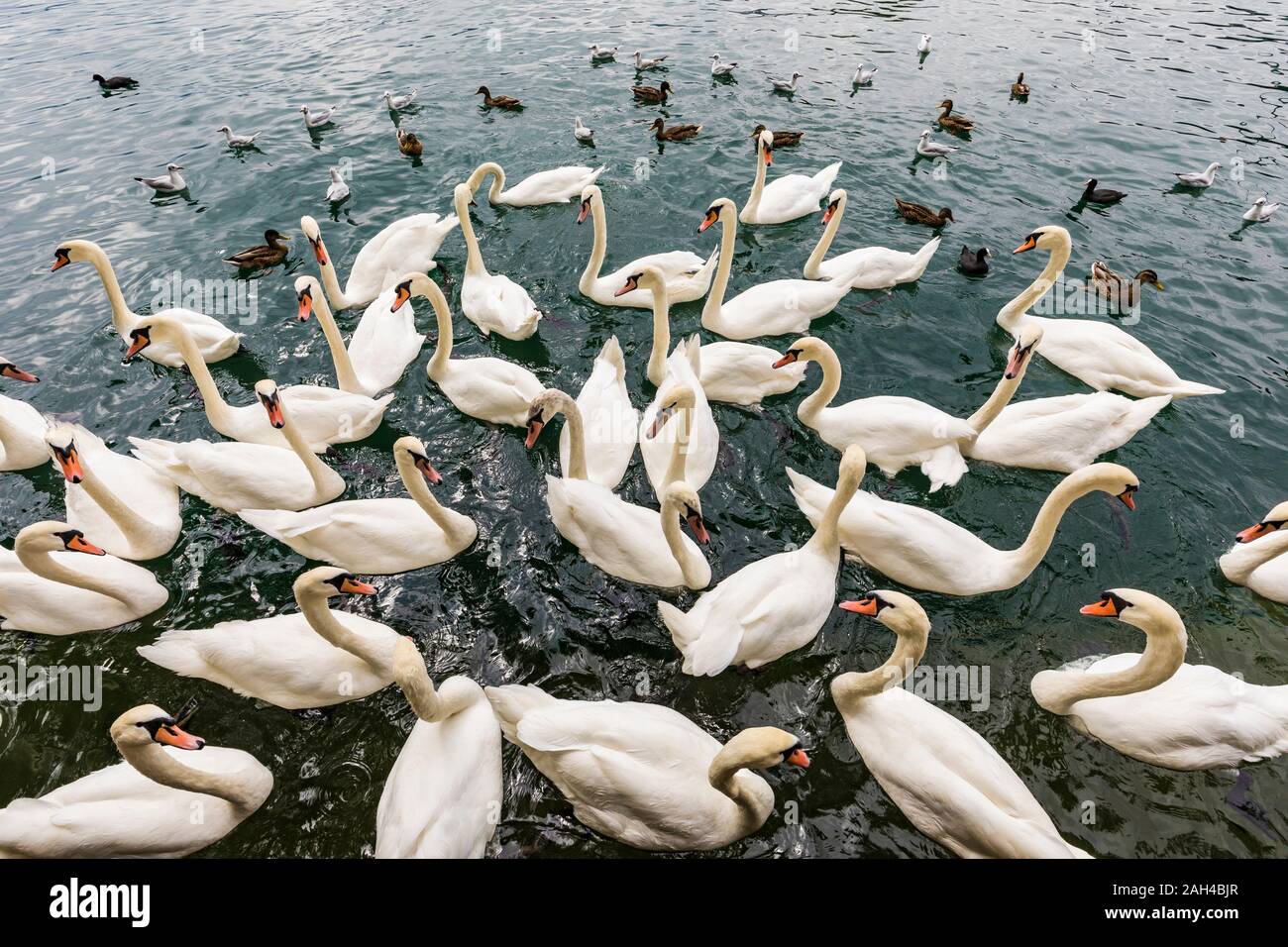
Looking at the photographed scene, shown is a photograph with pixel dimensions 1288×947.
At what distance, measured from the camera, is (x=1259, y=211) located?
41.5 ft

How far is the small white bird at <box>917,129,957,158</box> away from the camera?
48.2ft

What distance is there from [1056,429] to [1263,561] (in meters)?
2.24

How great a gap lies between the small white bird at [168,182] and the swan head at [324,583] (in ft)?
43.2

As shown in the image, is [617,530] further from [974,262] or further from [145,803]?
[974,262]

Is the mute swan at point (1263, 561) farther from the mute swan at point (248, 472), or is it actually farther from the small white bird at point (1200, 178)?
the small white bird at point (1200, 178)

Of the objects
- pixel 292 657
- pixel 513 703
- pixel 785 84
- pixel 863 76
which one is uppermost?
pixel 863 76

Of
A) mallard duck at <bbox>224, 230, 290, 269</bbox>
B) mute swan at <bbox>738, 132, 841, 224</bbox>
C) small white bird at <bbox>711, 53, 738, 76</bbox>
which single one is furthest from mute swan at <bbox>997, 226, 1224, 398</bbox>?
mallard duck at <bbox>224, 230, 290, 269</bbox>

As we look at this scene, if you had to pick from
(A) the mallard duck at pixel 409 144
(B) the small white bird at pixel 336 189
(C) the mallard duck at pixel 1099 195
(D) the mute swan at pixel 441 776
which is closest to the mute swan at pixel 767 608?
(D) the mute swan at pixel 441 776

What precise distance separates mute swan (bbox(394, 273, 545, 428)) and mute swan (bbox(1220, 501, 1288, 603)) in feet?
25.3

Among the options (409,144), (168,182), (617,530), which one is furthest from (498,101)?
(617,530)

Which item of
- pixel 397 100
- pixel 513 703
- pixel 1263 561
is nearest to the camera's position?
pixel 513 703

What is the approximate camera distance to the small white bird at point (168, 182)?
13.8 metres

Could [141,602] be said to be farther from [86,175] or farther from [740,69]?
[740,69]
